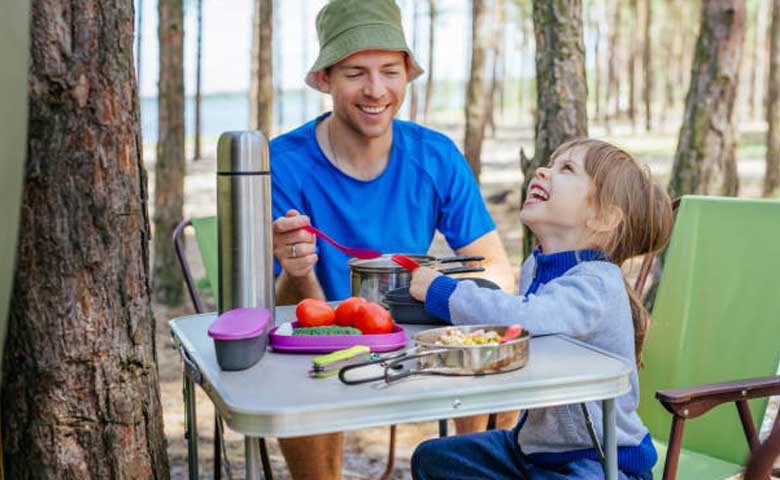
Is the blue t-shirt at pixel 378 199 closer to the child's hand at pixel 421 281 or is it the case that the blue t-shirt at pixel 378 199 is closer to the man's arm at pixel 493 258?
the man's arm at pixel 493 258

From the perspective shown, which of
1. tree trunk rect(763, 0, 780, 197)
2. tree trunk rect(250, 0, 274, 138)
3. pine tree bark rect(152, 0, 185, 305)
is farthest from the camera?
tree trunk rect(250, 0, 274, 138)

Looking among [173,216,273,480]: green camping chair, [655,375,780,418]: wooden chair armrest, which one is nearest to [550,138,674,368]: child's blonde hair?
[655,375,780,418]: wooden chair armrest

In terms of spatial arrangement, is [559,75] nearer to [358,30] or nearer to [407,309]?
[358,30]

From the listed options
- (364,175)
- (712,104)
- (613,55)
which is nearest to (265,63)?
(712,104)

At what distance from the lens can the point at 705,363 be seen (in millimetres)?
2803

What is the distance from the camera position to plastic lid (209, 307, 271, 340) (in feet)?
5.75

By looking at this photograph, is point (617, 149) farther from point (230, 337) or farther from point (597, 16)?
point (597, 16)

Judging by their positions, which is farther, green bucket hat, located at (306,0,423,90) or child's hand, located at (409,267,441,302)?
green bucket hat, located at (306,0,423,90)

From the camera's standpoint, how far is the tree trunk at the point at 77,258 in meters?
2.09

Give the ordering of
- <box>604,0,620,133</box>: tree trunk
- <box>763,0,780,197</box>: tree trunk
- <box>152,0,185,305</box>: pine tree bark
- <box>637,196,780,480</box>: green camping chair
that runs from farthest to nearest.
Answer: <box>604,0,620,133</box>: tree trunk → <box>763,0,780,197</box>: tree trunk → <box>152,0,185,305</box>: pine tree bark → <box>637,196,780,480</box>: green camping chair

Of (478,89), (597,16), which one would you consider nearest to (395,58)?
(478,89)

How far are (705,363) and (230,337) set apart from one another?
162 centimetres

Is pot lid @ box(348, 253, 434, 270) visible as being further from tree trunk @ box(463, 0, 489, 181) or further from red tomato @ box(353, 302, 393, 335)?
tree trunk @ box(463, 0, 489, 181)

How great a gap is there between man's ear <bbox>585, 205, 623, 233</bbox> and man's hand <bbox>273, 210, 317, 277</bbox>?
27.5 inches
